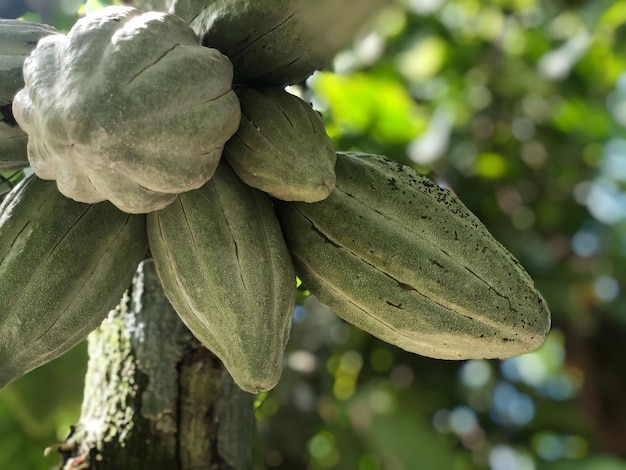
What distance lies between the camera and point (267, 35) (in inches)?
48.4

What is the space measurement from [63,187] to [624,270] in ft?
10.6

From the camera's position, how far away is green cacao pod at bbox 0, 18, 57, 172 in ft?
3.92

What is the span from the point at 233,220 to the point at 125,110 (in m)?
0.28

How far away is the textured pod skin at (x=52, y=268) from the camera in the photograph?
1160 mm

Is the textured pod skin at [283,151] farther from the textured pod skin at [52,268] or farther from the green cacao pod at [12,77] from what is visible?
the green cacao pod at [12,77]

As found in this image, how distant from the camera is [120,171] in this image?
40.3 inches

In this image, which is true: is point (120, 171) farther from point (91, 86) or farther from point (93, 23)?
point (93, 23)

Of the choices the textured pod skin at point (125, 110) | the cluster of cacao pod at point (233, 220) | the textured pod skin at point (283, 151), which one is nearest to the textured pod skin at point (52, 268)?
the cluster of cacao pod at point (233, 220)

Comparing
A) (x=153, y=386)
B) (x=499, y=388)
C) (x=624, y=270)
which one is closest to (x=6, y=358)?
(x=153, y=386)

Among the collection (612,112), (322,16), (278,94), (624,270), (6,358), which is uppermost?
(322,16)

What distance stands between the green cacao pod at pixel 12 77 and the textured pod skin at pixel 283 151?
37 cm

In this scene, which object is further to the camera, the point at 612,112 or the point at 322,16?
the point at 612,112

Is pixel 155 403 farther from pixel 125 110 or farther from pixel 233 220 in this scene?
pixel 125 110

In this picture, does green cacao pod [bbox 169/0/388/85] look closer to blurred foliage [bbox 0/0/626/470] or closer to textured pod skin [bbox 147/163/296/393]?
textured pod skin [bbox 147/163/296/393]
